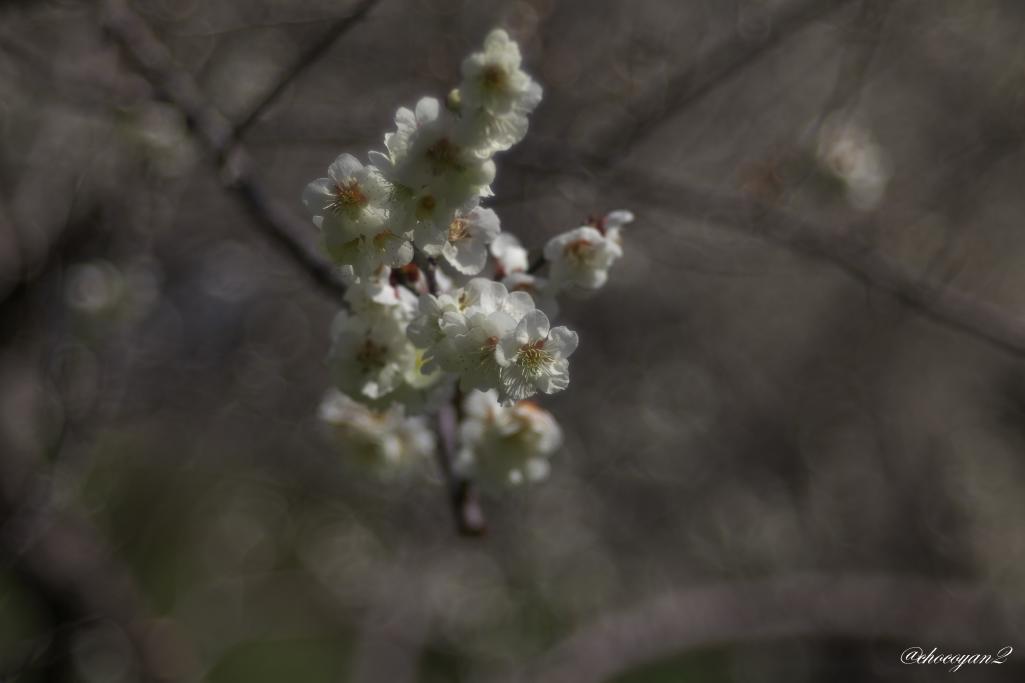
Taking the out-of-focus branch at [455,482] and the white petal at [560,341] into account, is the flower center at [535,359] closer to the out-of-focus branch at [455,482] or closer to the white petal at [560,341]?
the white petal at [560,341]

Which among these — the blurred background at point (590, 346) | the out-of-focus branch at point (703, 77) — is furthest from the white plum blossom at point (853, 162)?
the out-of-focus branch at point (703, 77)

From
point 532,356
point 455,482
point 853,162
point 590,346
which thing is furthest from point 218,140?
point 590,346

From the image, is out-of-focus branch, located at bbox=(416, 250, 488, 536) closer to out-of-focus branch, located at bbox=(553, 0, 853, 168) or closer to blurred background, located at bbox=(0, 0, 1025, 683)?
blurred background, located at bbox=(0, 0, 1025, 683)

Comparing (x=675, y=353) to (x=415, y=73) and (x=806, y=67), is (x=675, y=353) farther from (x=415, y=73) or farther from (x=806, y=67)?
(x=415, y=73)

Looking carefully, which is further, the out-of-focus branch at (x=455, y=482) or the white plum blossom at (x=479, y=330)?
the out-of-focus branch at (x=455, y=482)

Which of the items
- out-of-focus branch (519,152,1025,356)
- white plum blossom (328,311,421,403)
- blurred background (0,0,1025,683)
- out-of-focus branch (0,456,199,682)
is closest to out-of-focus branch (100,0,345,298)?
blurred background (0,0,1025,683)
